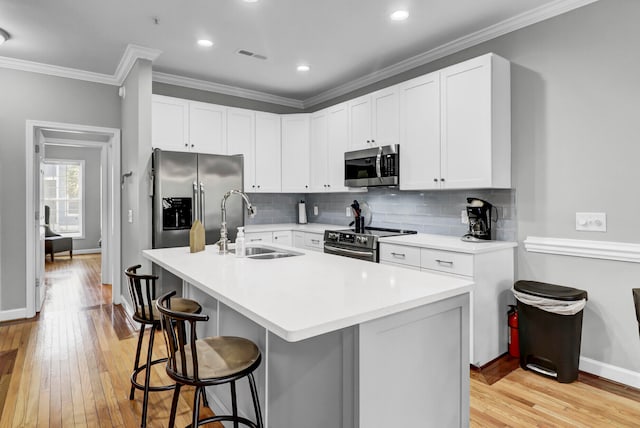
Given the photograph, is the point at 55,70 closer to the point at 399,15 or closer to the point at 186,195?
the point at 186,195

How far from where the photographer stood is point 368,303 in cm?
140

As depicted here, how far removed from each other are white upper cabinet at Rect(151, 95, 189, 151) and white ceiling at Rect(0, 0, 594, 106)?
0.40 meters

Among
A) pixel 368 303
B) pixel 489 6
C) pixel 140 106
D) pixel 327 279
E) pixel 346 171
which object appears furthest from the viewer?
pixel 346 171

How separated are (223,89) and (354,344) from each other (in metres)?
4.23

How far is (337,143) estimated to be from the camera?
14.7ft

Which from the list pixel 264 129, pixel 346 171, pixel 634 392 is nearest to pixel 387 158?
pixel 346 171

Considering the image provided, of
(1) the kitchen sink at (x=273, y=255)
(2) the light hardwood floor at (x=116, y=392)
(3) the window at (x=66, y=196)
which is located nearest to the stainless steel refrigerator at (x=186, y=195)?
(2) the light hardwood floor at (x=116, y=392)

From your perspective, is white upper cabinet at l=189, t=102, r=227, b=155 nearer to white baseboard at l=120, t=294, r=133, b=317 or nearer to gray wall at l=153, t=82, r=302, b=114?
gray wall at l=153, t=82, r=302, b=114

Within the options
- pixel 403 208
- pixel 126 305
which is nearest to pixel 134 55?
pixel 126 305

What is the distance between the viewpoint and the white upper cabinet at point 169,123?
13.2 feet

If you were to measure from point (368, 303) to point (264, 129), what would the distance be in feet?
12.6

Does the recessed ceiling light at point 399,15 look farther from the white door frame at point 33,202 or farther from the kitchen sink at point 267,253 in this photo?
the white door frame at point 33,202

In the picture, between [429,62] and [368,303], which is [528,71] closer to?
[429,62]

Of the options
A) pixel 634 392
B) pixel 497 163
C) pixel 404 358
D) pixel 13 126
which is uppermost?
pixel 13 126
